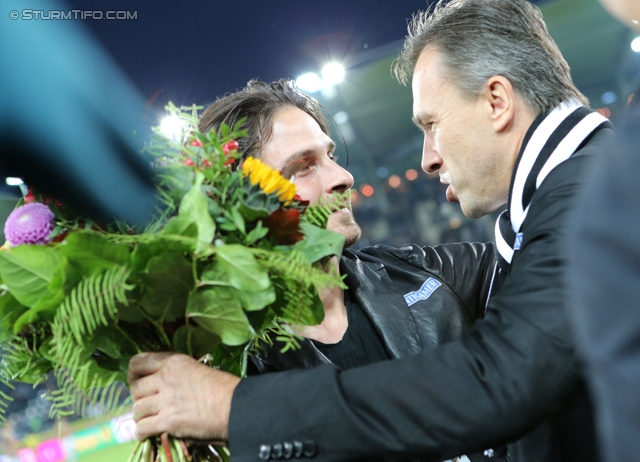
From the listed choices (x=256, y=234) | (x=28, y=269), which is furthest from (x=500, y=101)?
(x=28, y=269)

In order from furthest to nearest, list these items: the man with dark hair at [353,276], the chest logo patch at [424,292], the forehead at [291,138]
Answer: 1. the forehead at [291,138]
2. the chest logo patch at [424,292]
3. the man with dark hair at [353,276]

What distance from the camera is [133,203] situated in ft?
4.32

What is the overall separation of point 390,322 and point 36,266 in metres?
1.07

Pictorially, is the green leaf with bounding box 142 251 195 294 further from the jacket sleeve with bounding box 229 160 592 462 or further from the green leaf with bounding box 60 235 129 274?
the jacket sleeve with bounding box 229 160 592 462

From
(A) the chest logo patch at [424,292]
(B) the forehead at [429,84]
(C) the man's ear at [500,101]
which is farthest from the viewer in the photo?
(A) the chest logo patch at [424,292]

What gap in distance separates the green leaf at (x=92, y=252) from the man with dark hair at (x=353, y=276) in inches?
26.5

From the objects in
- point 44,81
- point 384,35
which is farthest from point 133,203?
point 384,35

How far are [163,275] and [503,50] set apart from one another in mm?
1146

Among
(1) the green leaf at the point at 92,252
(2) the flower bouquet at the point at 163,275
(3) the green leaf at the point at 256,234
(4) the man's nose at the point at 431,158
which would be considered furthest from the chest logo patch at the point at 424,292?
(1) the green leaf at the point at 92,252

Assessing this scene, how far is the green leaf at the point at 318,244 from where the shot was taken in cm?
125

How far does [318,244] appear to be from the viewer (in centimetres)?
127

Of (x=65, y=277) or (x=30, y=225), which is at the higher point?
(x=30, y=225)

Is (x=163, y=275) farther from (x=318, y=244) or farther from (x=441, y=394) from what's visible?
(x=441, y=394)

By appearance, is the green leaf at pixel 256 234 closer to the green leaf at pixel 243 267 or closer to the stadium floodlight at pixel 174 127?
the green leaf at pixel 243 267
